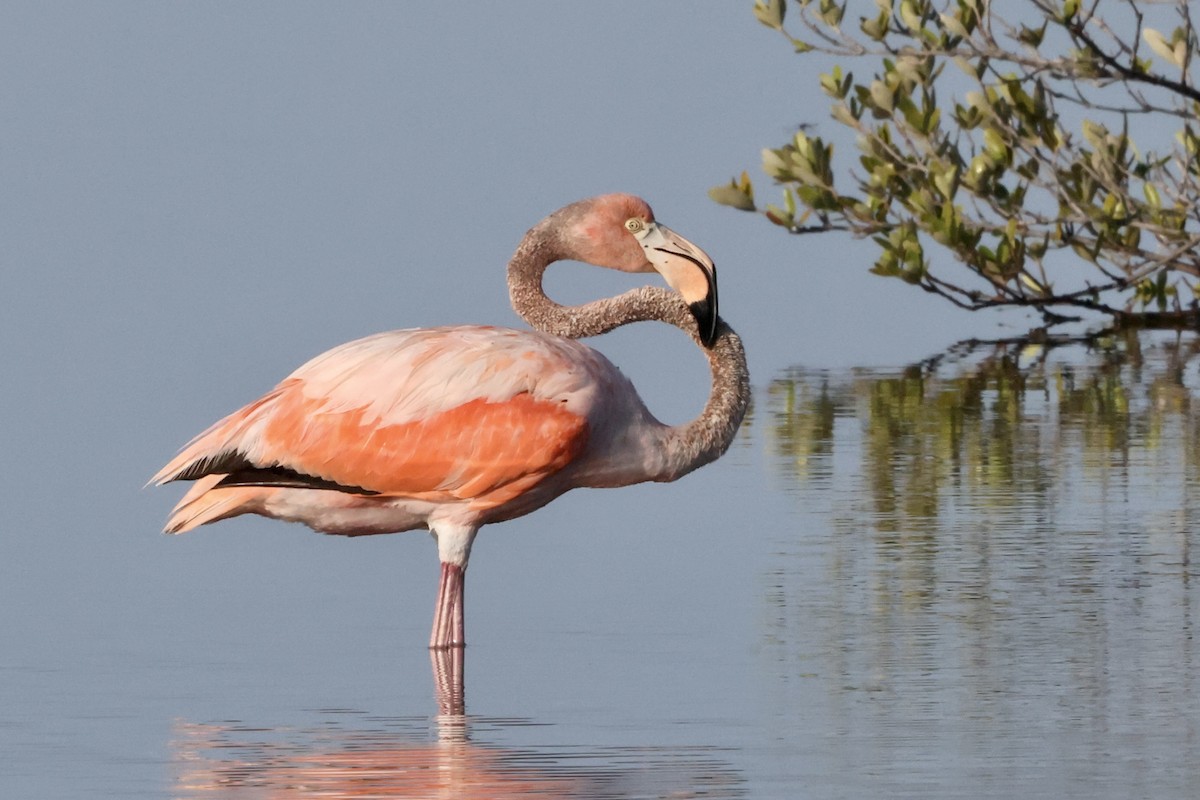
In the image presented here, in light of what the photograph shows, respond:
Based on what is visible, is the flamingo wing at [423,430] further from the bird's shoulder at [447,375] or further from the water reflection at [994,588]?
the water reflection at [994,588]

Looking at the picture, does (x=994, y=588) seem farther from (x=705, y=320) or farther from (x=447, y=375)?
(x=447, y=375)

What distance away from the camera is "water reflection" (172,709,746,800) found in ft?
22.2

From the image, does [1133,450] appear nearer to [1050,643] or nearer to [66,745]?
[1050,643]

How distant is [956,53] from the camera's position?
64.7 feet

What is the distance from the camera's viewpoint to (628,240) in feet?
34.6

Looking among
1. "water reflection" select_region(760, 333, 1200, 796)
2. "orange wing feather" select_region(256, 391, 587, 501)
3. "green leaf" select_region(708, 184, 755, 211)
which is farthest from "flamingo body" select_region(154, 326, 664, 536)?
"green leaf" select_region(708, 184, 755, 211)

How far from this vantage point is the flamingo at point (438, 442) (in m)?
9.42

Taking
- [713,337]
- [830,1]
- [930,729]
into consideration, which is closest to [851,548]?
[713,337]

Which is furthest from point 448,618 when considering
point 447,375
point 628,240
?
point 628,240

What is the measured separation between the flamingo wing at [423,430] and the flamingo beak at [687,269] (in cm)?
81

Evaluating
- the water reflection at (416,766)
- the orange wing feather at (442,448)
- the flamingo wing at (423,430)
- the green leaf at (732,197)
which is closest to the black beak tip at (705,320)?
the flamingo wing at (423,430)

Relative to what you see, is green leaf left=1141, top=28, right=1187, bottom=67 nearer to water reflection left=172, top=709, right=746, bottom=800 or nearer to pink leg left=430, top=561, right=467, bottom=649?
pink leg left=430, top=561, right=467, bottom=649

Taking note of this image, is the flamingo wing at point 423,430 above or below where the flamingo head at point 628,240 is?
below

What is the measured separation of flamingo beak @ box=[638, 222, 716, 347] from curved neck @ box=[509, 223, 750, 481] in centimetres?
5
